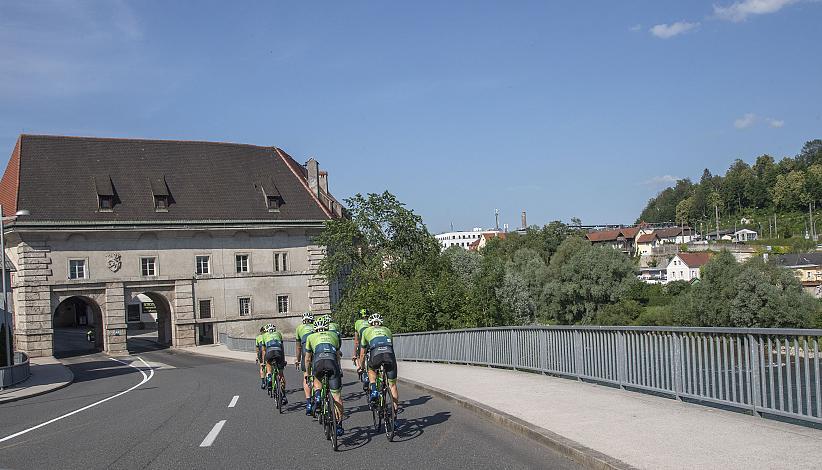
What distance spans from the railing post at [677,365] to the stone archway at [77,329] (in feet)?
156

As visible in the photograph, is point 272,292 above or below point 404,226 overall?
below

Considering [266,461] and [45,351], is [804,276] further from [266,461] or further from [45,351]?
[266,461]

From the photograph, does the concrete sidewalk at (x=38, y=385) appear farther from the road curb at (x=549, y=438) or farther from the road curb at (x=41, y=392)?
the road curb at (x=549, y=438)

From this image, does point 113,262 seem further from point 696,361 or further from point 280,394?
point 696,361

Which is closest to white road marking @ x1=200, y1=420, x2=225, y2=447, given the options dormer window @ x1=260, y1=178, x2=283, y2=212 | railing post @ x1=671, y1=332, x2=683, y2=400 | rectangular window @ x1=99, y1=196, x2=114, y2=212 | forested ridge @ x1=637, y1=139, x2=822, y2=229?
railing post @ x1=671, y1=332, x2=683, y2=400

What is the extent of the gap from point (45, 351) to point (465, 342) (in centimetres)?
3797

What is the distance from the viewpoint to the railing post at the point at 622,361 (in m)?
12.9

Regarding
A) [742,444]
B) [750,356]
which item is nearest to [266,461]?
[742,444]

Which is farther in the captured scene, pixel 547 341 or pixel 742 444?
pixel 547 341

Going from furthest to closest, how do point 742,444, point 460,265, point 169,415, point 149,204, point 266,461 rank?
point 460,265 < point 149,204 < point 169,415 < point 266,461 < point 742,444

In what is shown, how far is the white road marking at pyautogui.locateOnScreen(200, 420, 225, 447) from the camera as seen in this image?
11.0 m

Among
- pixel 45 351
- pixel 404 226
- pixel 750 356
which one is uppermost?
pixel 404 226

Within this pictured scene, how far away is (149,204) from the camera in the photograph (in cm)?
5566

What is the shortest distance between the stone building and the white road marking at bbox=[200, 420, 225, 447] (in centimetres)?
4224
